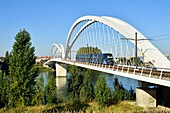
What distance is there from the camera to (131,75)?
20.7m

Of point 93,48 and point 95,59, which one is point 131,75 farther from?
point 93,48

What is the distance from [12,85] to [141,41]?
45.3ft

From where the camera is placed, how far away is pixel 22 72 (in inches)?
1000

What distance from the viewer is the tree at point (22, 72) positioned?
972 inches

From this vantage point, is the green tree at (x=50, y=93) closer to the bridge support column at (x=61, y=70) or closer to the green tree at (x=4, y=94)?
the green tree at (x=4, y=94)

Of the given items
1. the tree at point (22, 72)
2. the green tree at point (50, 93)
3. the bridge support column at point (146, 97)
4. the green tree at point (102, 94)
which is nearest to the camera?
the bridge support column at point (146, 97)

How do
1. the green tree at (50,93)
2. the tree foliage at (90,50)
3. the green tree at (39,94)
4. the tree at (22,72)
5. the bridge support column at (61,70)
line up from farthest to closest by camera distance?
1. the bridge support column at (61,70)
2. the tree foliage at (90,50)
3. the green tree at (50,93)
4. the green tree at (39,94)
5. the tree at (22,72)

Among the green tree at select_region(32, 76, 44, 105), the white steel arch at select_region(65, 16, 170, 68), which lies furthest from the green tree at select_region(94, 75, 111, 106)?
the green tree at select_region(32, 76, 44, 105)

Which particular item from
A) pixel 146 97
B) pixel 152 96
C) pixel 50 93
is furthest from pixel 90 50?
pixel 152 96

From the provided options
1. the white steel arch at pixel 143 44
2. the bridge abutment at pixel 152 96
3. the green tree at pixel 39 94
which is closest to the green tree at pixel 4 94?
the green tree at pixel 39 94

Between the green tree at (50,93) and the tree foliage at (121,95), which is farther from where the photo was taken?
the tree foliage at (121,95)

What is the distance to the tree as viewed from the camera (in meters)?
24.7

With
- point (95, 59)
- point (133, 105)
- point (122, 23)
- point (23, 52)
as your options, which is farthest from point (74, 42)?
point (133, 105)

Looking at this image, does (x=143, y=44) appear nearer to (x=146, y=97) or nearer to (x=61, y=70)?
(x=146, y=97)
